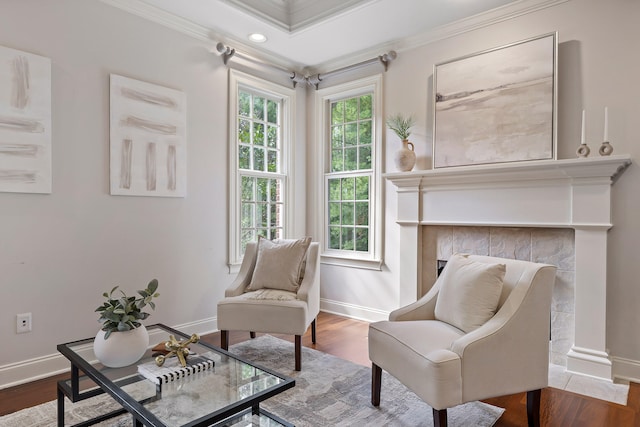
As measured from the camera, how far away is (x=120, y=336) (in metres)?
1.71

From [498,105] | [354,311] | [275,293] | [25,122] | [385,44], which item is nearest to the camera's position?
[25,122]

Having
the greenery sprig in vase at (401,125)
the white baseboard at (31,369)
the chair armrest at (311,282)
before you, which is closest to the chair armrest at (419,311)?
the chair armrest at (311,282)

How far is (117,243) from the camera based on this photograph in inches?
111

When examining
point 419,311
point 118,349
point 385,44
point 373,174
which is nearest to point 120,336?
point 118,349

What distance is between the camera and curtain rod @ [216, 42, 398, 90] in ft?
11.4

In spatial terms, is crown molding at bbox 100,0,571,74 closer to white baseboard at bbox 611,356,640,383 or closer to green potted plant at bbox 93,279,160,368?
green potted plant at bbox 93,279,160,368

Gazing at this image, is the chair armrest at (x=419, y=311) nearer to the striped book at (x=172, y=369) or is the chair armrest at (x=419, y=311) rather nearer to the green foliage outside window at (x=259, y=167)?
the striped book at (x=172, y=369)

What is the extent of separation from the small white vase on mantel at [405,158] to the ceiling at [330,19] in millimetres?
998

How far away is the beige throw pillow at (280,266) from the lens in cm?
297

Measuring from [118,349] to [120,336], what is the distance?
6 centimetres

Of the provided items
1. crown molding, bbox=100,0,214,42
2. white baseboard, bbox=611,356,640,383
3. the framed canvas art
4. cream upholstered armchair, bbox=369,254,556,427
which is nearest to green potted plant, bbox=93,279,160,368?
cream upholstered armchair, bbox=369,254,556,427

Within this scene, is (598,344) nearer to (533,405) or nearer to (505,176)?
(533,405)

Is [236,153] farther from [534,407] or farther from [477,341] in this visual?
[534,407]

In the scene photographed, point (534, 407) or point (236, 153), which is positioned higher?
point (236, 153)
